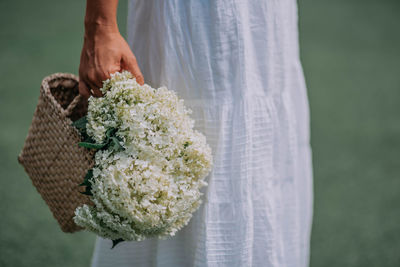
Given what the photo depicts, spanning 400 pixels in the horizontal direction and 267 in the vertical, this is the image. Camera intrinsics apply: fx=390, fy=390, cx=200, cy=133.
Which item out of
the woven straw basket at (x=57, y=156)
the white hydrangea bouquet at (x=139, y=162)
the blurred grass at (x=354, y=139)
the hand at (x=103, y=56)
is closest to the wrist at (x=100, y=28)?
the hand at (x=103, y=56)

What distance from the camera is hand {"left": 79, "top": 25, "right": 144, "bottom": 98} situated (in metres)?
0.94

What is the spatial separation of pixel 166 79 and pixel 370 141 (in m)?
2.80

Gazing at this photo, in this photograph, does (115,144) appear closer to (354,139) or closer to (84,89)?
(84,89)

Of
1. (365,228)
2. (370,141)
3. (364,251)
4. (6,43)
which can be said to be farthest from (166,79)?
(6,43)

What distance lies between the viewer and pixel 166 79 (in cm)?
105

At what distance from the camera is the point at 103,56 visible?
3.09 feet

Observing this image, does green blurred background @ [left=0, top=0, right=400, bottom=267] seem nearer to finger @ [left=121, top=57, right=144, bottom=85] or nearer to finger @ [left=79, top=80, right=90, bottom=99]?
finger @ [left=79, top=80, right=90, bottom=99]

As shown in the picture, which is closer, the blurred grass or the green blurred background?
the green blurred background

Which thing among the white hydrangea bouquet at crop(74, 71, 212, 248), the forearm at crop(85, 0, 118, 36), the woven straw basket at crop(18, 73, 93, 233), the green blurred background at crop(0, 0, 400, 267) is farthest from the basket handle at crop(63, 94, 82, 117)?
the green blurred background at crop(0, 0, 400, 267)

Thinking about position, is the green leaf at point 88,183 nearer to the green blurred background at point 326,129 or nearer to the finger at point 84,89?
the finger at point 84,89

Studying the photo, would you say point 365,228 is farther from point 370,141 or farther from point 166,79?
point 166,79

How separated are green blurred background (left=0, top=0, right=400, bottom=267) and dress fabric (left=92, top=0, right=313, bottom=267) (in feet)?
3.45

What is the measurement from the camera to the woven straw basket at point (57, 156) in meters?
1.01

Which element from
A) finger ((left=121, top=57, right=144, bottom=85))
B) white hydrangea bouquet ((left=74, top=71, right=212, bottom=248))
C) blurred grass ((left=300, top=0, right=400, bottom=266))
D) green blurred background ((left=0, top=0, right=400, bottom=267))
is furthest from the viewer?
→ blurred grass ((left=300, top=0, right=400, bottom=266))
